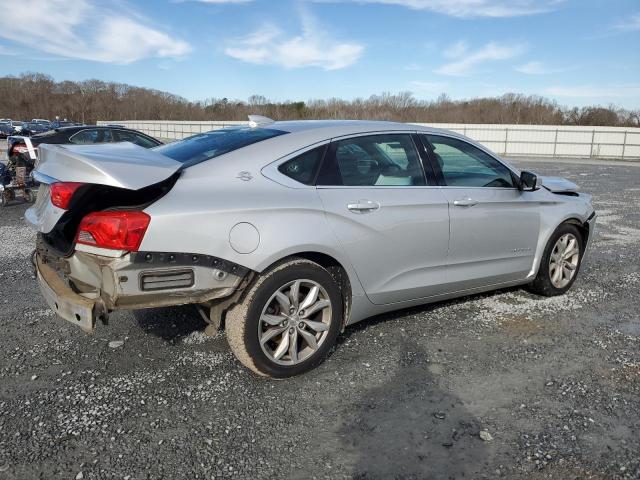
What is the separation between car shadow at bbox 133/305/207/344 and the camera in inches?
171

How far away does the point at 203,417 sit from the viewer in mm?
3119

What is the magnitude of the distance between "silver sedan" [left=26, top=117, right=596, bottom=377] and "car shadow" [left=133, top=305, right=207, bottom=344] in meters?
0.86

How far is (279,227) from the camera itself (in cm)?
334

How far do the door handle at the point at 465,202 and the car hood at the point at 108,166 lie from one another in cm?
218

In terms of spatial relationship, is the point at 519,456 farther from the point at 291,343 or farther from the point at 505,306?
the point at 505,306

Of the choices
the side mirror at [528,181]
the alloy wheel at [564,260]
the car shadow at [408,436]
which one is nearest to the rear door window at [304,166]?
the car shadow at [408,436]

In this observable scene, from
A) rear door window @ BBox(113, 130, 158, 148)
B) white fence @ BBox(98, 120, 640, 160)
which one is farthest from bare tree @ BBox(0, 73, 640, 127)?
rear door window @ BBox(113, 130, 158, 148)

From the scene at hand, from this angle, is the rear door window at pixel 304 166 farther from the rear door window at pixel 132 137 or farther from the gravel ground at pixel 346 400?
the rear door window at pixel 132 137

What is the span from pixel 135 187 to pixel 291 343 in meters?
1.41

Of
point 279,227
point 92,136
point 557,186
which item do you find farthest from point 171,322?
point 92,136

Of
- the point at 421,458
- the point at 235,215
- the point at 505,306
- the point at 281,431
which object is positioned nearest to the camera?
the point at 421,458

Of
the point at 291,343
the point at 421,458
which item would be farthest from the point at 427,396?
the point at 291,343

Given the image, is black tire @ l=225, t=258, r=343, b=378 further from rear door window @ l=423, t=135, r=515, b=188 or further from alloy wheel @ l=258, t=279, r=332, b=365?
rear door window @ l=423, t=135, r=515, b=188

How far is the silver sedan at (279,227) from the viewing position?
3.04 metres
